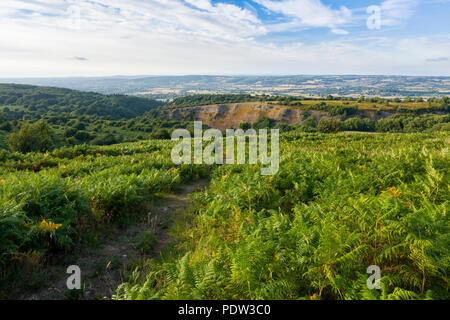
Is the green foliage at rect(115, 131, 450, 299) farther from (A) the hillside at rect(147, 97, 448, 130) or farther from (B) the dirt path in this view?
(A) the hillside at rect(147, 97, 448, 130)

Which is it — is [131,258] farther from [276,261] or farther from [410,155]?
[410,155]

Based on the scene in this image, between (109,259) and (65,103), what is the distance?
19231cm

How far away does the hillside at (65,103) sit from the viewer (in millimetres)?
141750

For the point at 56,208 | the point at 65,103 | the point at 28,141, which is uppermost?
the point at 65,103

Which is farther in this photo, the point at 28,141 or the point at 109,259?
the point at 28,141

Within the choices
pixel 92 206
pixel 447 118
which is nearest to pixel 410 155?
pixel 92 206

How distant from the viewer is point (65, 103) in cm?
16088

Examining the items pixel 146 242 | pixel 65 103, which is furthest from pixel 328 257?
pixel 65 103

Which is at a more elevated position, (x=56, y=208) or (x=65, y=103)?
(x=65, y=103)

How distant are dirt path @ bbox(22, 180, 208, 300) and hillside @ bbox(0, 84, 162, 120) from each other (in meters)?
141

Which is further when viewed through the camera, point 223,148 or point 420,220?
point 223,148

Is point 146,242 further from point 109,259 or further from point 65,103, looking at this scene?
point 65,103

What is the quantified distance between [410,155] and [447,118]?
285ft
